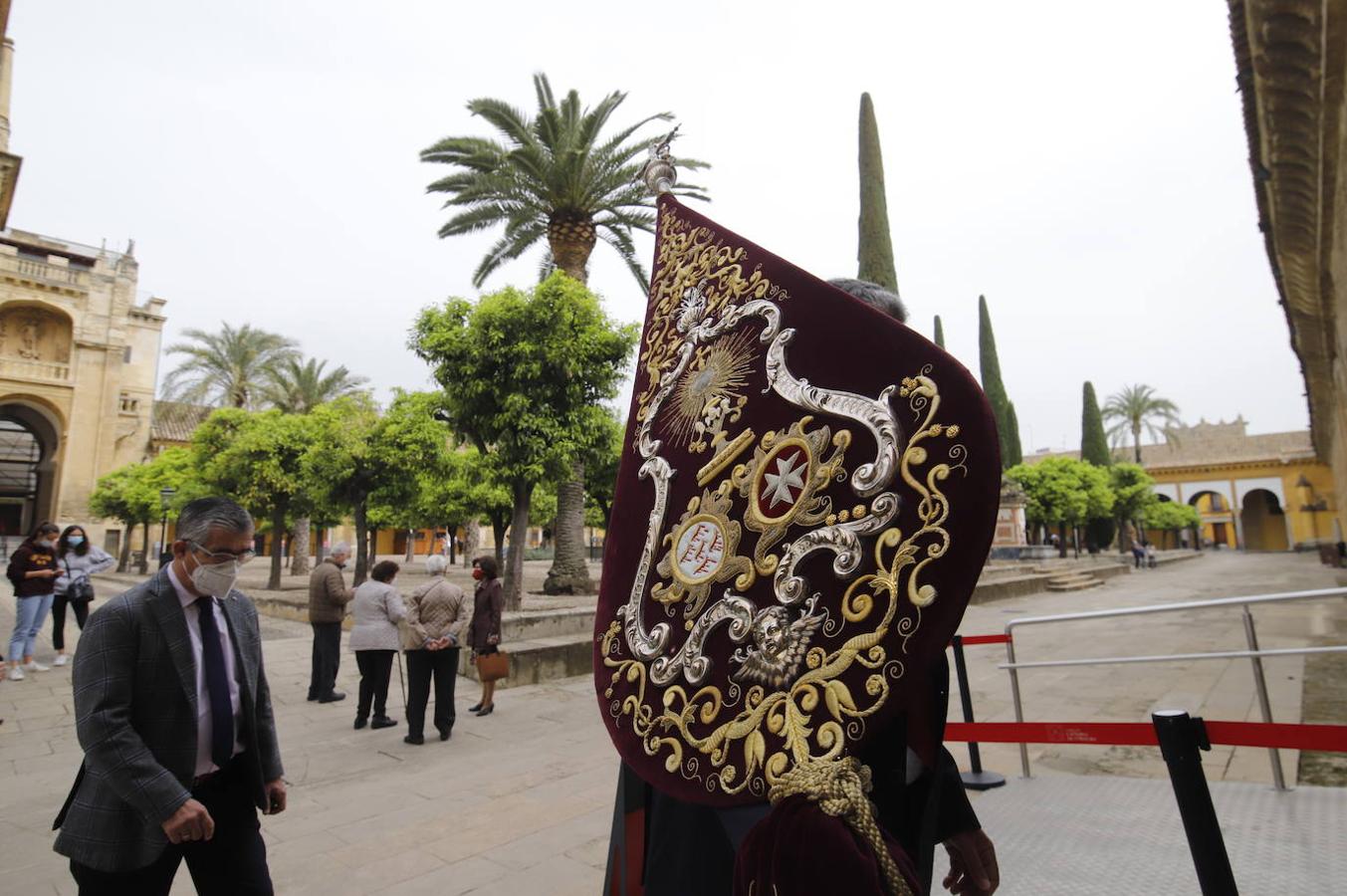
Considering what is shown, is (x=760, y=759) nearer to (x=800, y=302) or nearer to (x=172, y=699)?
(x=800, y=302)

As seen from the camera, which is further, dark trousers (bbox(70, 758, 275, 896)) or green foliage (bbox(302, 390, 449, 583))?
green foliage (bbox(302, 390, 449, 583))

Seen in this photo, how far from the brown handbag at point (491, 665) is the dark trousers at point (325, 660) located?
1787 millimetres

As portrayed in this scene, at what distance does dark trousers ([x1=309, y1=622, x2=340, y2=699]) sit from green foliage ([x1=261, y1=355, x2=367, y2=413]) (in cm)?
2316

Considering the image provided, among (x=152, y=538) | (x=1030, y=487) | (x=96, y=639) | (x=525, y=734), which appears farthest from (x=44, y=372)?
(x=1030, y=487)

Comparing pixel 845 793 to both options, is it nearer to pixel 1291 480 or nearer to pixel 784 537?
pixel 784 537

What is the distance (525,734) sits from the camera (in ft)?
20.4

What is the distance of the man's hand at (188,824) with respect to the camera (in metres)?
1.96

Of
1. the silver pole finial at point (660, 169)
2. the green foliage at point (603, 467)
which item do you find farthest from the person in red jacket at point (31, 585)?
the silver pole finial at point (660, 169)

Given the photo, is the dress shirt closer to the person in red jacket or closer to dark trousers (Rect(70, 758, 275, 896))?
dark trousers (Rect(70, 758, 275, 896))

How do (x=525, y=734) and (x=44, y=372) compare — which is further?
(x=44, y=372)

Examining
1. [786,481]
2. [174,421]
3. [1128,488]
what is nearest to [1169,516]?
[1128,488]

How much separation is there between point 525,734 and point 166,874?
429cm

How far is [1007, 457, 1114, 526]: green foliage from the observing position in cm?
3444

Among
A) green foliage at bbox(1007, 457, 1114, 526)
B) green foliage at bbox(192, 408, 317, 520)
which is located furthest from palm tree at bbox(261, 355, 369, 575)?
green foliage at bbox(1007, 457, 1114, 526)
